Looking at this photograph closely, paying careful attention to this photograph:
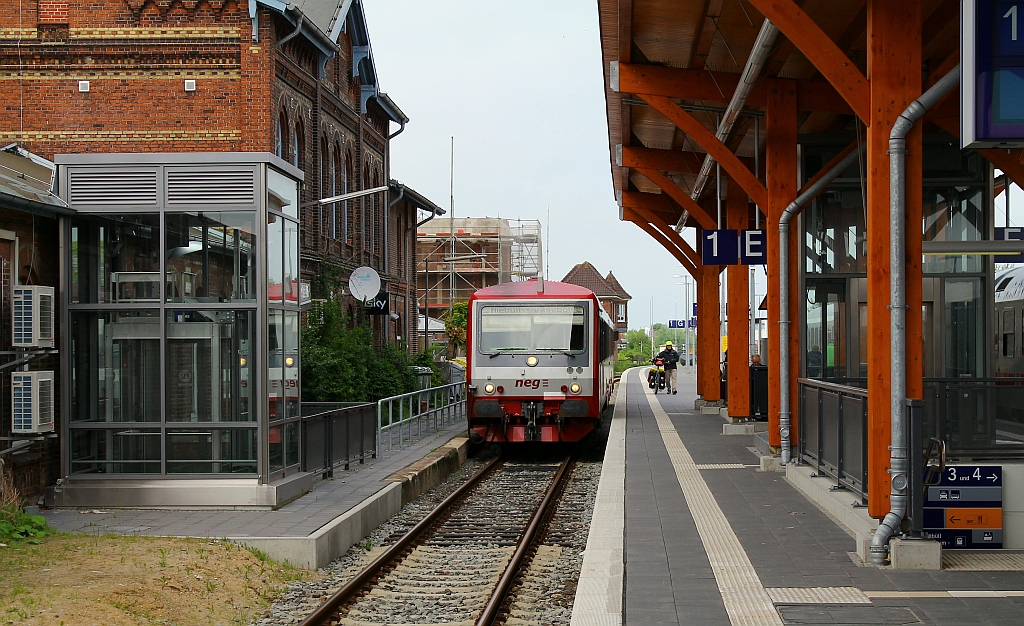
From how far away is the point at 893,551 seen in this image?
7.35m

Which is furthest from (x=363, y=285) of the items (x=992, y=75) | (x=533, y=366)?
(x=992, y=75)

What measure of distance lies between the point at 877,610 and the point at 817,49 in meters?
4.11

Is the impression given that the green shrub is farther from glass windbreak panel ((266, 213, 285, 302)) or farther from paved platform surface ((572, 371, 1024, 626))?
paved platform surface ((572, 371, 1024, 626))

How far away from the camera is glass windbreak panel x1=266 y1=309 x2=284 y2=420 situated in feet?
36.2

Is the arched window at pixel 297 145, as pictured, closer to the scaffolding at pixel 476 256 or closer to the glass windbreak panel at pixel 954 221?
the glass windbreak panel at pixel 954 221

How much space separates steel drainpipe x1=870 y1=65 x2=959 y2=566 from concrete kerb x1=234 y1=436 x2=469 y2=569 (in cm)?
466

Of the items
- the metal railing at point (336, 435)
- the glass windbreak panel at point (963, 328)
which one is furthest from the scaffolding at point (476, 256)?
the glass windbreak panel at point (963, 328)

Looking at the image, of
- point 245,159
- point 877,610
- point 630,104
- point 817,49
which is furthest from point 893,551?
point 630,104

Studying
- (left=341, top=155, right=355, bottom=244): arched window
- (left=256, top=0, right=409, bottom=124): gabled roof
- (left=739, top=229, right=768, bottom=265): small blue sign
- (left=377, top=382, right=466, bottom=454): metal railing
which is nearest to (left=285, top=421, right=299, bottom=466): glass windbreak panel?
(left=377, top=382, right=466, bottom=454): metal railing

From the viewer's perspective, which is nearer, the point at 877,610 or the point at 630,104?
the point at 877,610

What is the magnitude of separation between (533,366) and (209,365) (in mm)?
8191

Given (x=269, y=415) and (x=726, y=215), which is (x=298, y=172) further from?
(x=726, y=215)

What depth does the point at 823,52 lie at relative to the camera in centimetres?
790

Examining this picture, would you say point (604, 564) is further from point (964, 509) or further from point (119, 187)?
point (119, 187)
